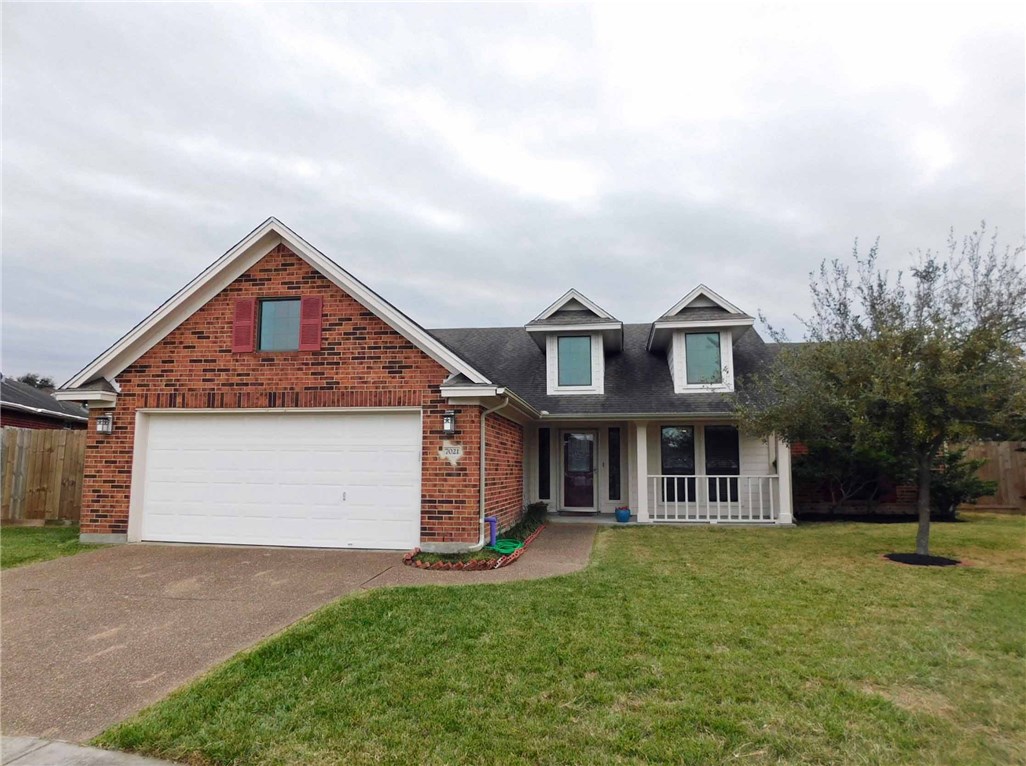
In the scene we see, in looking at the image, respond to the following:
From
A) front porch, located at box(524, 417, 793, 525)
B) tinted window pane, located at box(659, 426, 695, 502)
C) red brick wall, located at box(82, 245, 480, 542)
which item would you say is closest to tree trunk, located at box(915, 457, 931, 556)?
front porch, located at box(524, 417, 793, 525)

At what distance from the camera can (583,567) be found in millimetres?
7844

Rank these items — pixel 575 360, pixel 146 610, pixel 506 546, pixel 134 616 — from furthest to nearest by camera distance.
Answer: pixel 575 360
pixel 506 546
pixel 146 610
pixel 134 616

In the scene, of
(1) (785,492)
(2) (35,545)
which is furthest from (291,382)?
(1) (785,492)

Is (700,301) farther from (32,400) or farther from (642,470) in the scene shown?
(32,400)

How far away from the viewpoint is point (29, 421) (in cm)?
1766

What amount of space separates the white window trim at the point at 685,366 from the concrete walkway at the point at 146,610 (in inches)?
211

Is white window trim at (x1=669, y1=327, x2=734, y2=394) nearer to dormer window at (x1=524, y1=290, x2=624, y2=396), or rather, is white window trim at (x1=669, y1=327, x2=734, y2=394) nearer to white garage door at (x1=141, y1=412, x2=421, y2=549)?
dormer window at (x1=524, y1=290, x2=624, y2=396)

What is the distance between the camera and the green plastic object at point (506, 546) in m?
8.73

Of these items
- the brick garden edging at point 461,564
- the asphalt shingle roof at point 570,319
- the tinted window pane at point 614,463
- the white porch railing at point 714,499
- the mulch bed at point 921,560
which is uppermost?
the asphalt shingle roof at point 570,319

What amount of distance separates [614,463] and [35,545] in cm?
1153

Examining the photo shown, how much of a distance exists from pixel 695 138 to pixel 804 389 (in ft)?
17.1

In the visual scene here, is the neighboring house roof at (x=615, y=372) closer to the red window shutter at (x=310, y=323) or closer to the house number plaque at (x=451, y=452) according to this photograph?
the house number plaque at (x=451, y=452)

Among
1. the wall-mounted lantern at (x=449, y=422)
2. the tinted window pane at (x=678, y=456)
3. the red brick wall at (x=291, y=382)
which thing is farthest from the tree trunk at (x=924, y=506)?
the wall-mounted lantern at (x=449, y=422)

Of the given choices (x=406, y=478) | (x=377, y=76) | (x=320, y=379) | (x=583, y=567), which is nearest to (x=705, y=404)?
(x=583, y=567)
